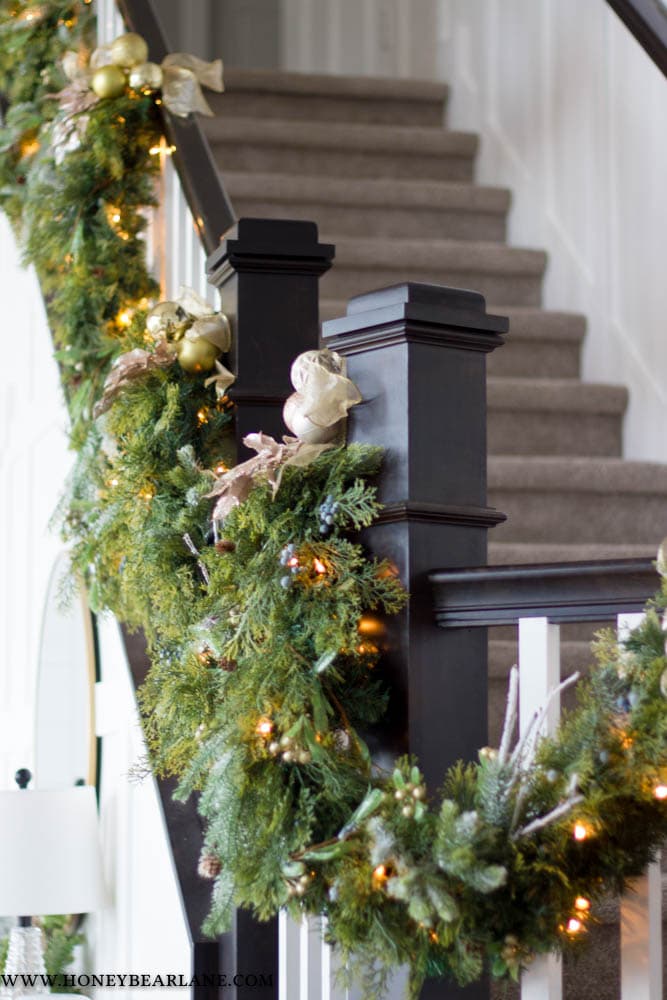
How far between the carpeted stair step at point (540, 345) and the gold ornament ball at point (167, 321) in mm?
1700

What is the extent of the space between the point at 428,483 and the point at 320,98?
335 cm

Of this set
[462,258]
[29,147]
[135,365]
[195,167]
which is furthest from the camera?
[462,258]

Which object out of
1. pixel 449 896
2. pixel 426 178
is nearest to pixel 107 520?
pixel 449 896

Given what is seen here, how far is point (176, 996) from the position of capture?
2.33 meters

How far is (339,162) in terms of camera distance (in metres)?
4.46

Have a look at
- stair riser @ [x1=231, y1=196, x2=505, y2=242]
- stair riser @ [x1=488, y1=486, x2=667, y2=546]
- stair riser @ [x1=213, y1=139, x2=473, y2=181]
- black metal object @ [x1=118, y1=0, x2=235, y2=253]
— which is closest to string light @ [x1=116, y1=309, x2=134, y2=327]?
black metal object @ [x1=118, y1=0, x2=235, y2=253]

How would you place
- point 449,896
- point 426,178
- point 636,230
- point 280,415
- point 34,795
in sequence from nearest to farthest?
point 449,896, point 280,415, point 34,795, point 636,230, point 426,178

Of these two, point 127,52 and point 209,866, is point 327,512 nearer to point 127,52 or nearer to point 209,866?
point 209,866

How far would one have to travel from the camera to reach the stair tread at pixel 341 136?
14.2ft

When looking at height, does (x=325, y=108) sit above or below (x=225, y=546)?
above

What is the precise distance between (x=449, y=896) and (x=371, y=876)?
91mm

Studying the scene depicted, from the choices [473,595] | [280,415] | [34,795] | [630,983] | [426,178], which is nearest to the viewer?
[630,983]

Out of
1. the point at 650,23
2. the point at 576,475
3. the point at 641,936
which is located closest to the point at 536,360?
the point at 576,475

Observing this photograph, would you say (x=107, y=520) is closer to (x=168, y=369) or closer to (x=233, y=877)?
(x=168, y=369)
